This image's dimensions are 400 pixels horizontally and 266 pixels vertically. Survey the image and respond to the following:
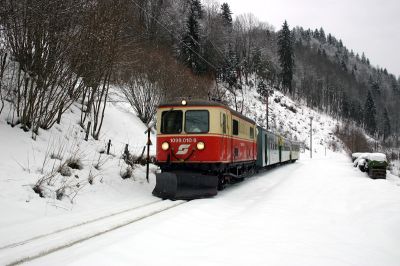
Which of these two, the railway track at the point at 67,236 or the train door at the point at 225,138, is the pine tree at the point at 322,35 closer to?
the train door at the point at 225,138

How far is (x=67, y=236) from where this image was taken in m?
5.95

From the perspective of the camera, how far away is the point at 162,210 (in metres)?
8.53

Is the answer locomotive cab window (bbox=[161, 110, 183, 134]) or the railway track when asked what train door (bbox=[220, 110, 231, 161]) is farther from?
the railway track

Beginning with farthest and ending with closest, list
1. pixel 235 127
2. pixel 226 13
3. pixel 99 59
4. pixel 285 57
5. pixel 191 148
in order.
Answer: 1. pixel 285 57
2. pixel 226 13
3. pixel 235 127
4. pixel 99 59
5. pixel 191 148

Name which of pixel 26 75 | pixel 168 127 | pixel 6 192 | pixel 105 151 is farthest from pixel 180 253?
pixel 105 151

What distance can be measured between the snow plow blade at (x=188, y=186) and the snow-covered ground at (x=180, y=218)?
1.31ft

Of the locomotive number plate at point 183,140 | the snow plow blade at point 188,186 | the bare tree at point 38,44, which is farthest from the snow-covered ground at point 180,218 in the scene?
the locomotive number plate at point 183,140

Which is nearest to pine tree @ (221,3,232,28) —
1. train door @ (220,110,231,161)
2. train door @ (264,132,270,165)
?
train door @ (264,132,270,165)

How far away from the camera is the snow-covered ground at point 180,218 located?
492cm

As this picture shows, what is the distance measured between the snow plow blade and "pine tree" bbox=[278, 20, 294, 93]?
8349cm

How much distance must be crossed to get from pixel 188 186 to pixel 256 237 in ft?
16.9

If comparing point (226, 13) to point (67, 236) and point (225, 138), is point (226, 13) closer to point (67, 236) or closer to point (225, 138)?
point (225, 138)

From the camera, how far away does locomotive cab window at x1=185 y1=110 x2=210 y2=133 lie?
11.3 metres

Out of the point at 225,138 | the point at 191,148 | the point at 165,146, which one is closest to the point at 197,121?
the point at 191,148
